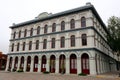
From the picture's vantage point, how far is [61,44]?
96.6 feet

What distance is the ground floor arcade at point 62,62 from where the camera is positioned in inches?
1005

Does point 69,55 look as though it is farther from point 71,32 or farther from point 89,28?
point 89,28

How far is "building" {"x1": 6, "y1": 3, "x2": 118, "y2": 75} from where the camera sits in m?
26.2

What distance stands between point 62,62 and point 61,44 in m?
4.02

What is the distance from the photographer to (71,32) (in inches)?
1120

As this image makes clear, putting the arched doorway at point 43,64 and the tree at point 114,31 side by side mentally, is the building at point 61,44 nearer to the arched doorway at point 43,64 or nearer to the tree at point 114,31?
the arched doorway at point 43,64

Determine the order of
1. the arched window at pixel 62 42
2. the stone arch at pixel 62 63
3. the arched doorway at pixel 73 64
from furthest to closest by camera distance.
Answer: the arched window at pixel 62 42, the stone arch at pixel 62 63, the arched doorway at pixel 73 64

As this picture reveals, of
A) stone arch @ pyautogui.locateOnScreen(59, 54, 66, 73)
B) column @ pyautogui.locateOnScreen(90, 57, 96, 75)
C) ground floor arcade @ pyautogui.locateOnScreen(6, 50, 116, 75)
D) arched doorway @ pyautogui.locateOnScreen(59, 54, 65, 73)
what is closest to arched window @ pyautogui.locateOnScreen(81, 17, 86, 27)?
ground floor arcade @ pyautogui.locateOnScreen(6, 50, 116, 75)

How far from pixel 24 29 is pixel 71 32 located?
16166 mm

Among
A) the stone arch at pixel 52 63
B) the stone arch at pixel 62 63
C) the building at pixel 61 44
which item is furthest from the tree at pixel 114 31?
the stone arch at pixel 52 63

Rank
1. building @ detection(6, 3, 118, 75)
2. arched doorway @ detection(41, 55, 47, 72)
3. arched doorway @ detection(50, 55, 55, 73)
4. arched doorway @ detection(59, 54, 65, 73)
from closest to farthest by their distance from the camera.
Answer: building @ detection(6, 3, 118, 75) → arched doorway @ detection(59, 54, 65, 73) → arched doorway @ detection(50, 55, 55, 73) → arched doorway @ detection(41, 55, 47, 72)

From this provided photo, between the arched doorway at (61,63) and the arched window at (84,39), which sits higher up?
the arched window at (84,39)

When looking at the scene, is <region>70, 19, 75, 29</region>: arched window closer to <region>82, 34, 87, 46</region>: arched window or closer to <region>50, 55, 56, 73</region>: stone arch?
<region>82, 34, 87, 46</region>: arched window

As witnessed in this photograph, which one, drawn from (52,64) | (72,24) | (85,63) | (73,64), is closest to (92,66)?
(85,63)
